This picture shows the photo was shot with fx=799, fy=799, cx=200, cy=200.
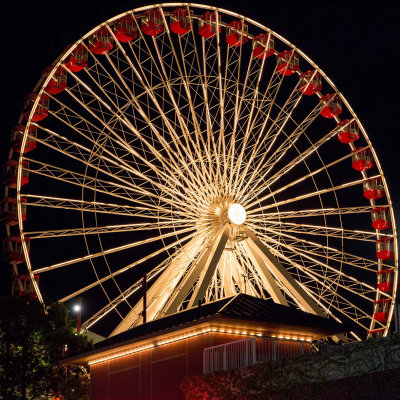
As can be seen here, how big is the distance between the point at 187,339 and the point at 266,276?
5.75 metres

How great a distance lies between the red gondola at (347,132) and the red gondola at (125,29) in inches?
347

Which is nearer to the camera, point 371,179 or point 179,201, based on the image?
point 179,201

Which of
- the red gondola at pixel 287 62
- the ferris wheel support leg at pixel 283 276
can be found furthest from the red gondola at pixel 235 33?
the ferris wheel support leg at pixel 283 276

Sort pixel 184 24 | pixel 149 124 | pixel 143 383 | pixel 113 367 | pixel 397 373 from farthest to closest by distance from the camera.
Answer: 1. pixel 184 24
2. pixel 149 124
3. pixel 113 367
4. pixel 143 383
5. pixel 397 373

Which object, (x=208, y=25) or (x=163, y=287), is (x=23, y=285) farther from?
(x=208, y=25)

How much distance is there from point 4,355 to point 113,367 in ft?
18.8

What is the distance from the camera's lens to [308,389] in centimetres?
1697

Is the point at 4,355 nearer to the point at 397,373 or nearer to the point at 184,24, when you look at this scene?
the point at 184,24

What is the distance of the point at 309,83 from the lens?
102 ft

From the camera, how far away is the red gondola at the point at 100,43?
2872cm

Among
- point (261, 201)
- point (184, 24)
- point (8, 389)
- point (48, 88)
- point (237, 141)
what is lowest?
point (8, 389)

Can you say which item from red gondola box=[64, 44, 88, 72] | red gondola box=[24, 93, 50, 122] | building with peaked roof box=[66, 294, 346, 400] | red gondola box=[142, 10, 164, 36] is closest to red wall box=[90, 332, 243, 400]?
building with peaked roof box=[66, 294, 346, 400]

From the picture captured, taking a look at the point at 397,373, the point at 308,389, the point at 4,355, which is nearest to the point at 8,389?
the point at 4,355

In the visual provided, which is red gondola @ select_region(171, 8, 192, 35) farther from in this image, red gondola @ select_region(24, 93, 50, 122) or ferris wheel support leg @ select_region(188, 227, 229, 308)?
ferris wheel support leg @ select_region(188, 227, 229, 308)
